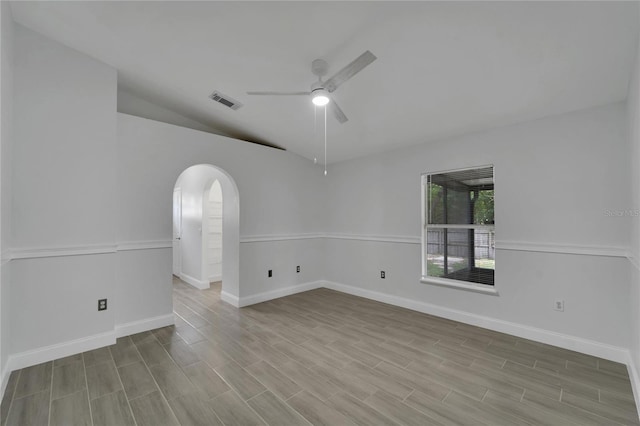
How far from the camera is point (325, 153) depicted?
4.57 m

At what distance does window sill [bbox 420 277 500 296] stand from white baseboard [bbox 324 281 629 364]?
309 mm

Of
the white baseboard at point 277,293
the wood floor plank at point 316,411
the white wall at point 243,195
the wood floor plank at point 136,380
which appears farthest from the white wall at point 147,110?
the wood floor plank at point 316,411

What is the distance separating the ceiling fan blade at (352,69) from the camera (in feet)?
5.97

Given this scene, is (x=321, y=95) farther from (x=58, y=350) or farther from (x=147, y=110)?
(x=58, y=350)

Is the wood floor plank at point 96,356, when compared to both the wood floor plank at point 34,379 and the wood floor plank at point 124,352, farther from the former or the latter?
the wood floor plank at point 34,379

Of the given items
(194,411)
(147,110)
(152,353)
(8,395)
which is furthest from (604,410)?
(147,110)

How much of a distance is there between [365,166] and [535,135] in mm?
2329

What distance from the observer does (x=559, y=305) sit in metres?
2.86

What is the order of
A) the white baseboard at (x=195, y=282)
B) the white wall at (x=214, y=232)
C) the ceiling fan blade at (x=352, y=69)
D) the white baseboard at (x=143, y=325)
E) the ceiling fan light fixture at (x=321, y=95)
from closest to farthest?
1. the ceiling fan blade at (x=352, y=69)
2. the ceiling fan light fixture at (x=321, y=95)
3. the white baseboard at (x=143, y=325)
4. the white baseboard at (x=195, y=282)
5. the white wall at (x=214, y=232)

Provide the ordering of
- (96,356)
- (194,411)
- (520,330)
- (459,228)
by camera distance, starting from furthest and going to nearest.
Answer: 1. (459,228)
2. (520,330)
3. (96,356)
4. (194,411)

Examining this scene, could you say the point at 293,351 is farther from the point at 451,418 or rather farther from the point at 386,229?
the point at 386,229

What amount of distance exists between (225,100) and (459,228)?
352cm

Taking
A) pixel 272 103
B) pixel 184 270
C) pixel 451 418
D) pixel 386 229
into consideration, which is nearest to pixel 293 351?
pixel 451 418

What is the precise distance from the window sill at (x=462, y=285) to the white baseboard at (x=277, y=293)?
2076 millimetres
